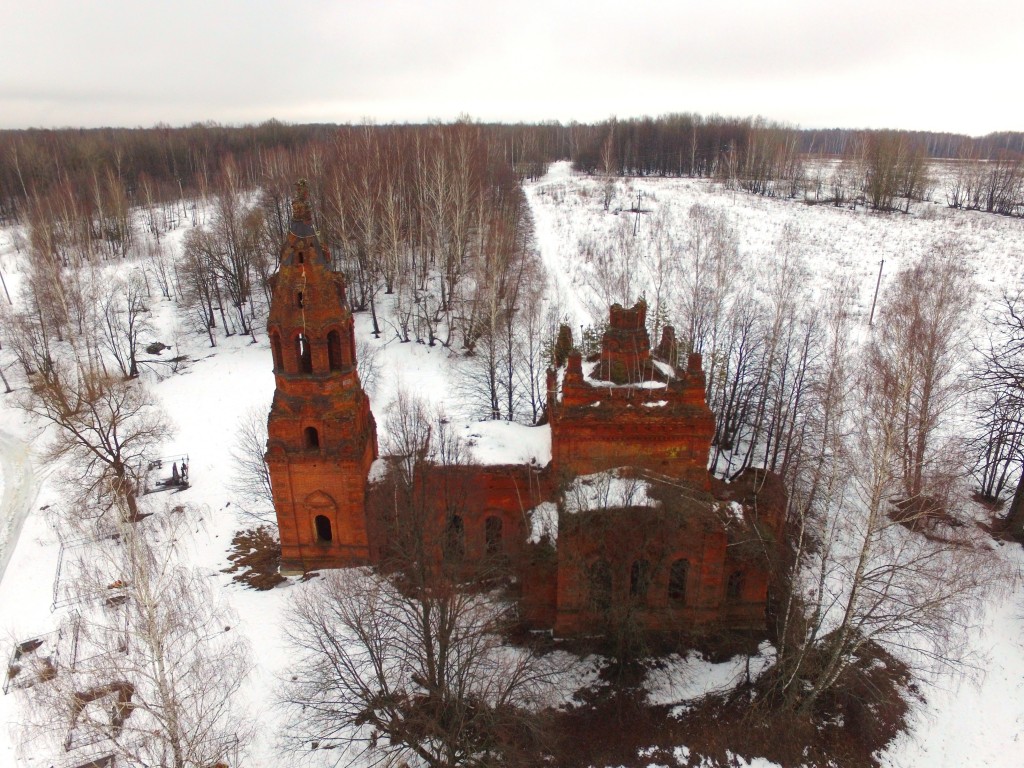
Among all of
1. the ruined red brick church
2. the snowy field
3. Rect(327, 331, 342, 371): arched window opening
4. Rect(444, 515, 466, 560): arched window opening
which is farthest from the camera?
Rect(327, 331, 342, 371): arched window opening

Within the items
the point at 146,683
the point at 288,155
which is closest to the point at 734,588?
the point at 146,683

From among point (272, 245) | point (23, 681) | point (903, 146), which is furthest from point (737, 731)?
point (903, 146)

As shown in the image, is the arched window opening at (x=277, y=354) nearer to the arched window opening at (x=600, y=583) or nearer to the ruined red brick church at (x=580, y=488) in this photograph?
the ruined red brick church at (x=580, y=488)

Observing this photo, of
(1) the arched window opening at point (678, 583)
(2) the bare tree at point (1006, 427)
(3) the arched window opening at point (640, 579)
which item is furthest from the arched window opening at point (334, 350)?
(2) the bare tree at point (1006, 427)

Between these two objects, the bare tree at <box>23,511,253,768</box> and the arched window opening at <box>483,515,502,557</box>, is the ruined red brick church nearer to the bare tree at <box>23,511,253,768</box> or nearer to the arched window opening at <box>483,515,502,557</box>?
the arched window opening at <box>483,515,502,557</box>

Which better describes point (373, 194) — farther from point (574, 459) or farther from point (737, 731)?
point (737, 731)

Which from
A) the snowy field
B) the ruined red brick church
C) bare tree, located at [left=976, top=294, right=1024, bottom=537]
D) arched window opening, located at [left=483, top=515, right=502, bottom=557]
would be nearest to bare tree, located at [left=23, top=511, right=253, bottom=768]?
the snowy field

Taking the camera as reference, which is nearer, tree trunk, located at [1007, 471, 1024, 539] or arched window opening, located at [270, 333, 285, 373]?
arched window opening, located at [270, 333, 285, 373]
